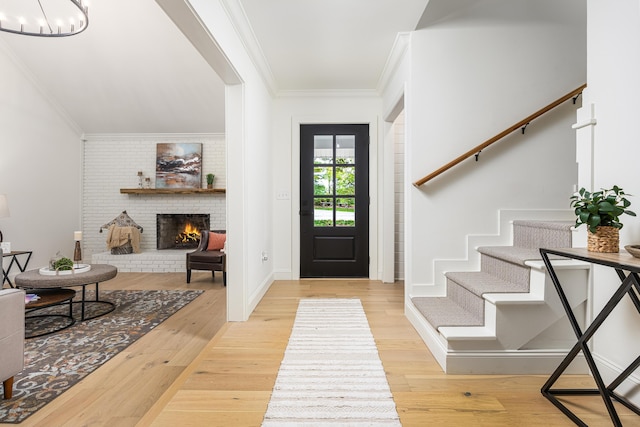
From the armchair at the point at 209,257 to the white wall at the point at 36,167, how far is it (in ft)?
8.29

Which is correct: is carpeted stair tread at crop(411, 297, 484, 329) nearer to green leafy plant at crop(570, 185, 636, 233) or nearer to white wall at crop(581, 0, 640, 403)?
white wall at crop(581, 0, 640, 403)

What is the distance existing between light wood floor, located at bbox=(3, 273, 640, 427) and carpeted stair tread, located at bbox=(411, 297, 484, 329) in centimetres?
22

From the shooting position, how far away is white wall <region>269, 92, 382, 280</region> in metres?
4.66

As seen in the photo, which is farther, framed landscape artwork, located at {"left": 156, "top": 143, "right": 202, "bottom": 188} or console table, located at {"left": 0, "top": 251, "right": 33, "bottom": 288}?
framed landscape artwork, located at {"left": 156, "top": 143, "right": 202, "bottom": 188}

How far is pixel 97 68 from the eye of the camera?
4.84 meters

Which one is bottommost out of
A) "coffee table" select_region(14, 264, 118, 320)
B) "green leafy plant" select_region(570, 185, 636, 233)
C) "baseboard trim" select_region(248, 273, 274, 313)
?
"baseboard trim" select_region(248, 273, 274, 313)

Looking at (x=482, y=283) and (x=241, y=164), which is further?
(x=241, y=164)

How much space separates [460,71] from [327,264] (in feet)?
9.24

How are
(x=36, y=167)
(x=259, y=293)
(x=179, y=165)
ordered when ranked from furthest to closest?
1. (x=179, y=165)
2. (x=36, y=167)
3. (x=259, y=293)

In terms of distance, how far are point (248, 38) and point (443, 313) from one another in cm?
279

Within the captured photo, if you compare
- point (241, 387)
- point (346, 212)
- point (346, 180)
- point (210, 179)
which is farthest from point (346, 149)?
point (241, 387)

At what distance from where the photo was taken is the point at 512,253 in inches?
96.0

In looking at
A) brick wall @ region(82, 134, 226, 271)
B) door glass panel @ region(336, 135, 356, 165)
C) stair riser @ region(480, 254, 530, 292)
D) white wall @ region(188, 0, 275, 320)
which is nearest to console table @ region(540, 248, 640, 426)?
stair riser @ region(480, 254, 530, 292)

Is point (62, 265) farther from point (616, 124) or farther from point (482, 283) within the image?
point (616, 124)
